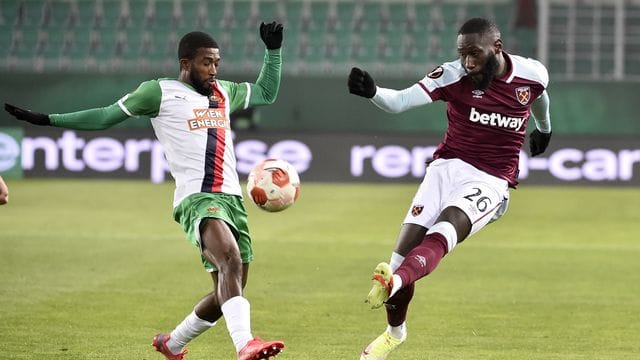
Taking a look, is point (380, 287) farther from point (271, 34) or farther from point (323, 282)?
point (323, 282)

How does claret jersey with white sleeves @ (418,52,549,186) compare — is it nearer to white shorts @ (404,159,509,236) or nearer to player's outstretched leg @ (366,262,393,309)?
white shorts @ (404,159,509,236)

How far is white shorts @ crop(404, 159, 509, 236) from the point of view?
297 inches

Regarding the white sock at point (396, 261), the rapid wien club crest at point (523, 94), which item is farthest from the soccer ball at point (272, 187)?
the rapid wien club crest at point (523, 94)

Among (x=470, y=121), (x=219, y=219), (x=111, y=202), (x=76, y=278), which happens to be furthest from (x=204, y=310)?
(x=111, y=202)

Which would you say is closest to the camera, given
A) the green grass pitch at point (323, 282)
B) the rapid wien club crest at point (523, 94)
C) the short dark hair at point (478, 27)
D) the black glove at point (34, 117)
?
the black glove at point (34, 117)

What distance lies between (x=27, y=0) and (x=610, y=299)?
64.0 ft

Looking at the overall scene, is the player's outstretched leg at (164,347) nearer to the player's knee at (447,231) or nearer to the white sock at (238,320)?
the white sock at (238,320)

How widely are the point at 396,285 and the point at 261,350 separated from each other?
0.85 metres

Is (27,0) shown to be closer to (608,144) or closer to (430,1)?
(430,1)

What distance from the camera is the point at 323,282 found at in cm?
1197

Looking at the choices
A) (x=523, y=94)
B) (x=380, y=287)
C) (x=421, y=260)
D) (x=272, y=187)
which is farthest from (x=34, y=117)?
(x=523, y=94)

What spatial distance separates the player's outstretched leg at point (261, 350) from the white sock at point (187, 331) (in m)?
0.98

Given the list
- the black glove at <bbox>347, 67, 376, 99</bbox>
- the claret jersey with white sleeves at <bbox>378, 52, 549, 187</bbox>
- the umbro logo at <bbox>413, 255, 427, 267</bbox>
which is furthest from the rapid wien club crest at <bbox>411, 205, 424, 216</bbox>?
the black glove at <bbox>347, 67, 376, 99</bbox>

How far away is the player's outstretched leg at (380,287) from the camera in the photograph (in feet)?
21.5
